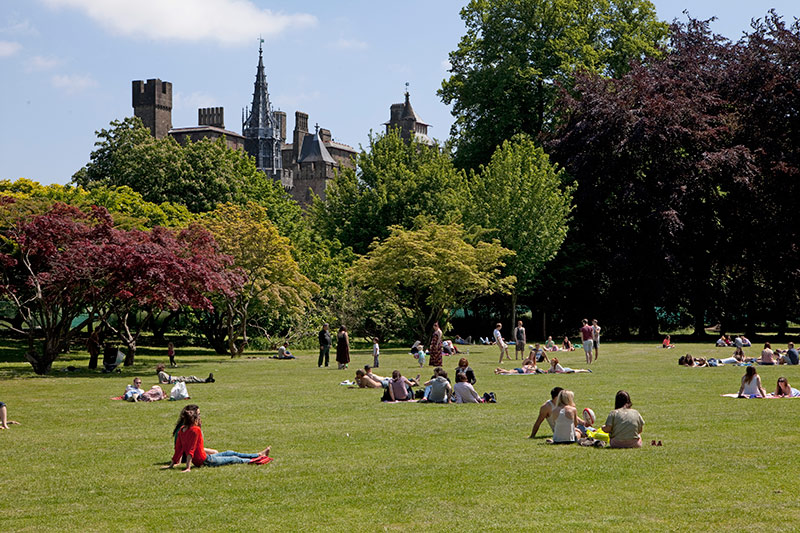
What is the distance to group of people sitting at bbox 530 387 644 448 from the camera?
1510 cm

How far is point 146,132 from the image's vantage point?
212 feet

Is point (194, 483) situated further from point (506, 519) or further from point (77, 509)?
point (506, 519)

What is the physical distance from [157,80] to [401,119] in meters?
61.9

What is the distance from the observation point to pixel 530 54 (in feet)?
203

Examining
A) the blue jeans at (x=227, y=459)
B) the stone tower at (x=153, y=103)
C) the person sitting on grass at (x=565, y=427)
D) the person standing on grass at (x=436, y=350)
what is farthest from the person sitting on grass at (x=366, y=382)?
the stone tower at (x=153, y=103)

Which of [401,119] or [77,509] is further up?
[401,119]

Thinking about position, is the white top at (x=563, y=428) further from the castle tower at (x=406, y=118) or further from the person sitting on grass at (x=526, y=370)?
the castle tower at (x=406, y=118)

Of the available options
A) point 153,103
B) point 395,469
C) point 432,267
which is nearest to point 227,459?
point 395,469

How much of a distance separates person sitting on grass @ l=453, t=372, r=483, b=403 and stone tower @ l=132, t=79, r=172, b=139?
116 meters

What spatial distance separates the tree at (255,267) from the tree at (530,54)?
22.3m

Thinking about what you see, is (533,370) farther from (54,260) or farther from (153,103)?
(153,103)

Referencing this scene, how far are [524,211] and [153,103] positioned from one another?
91092 mm

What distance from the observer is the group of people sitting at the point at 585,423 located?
15.1 metres

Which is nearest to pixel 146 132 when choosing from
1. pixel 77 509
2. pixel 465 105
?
pixel 465 105
